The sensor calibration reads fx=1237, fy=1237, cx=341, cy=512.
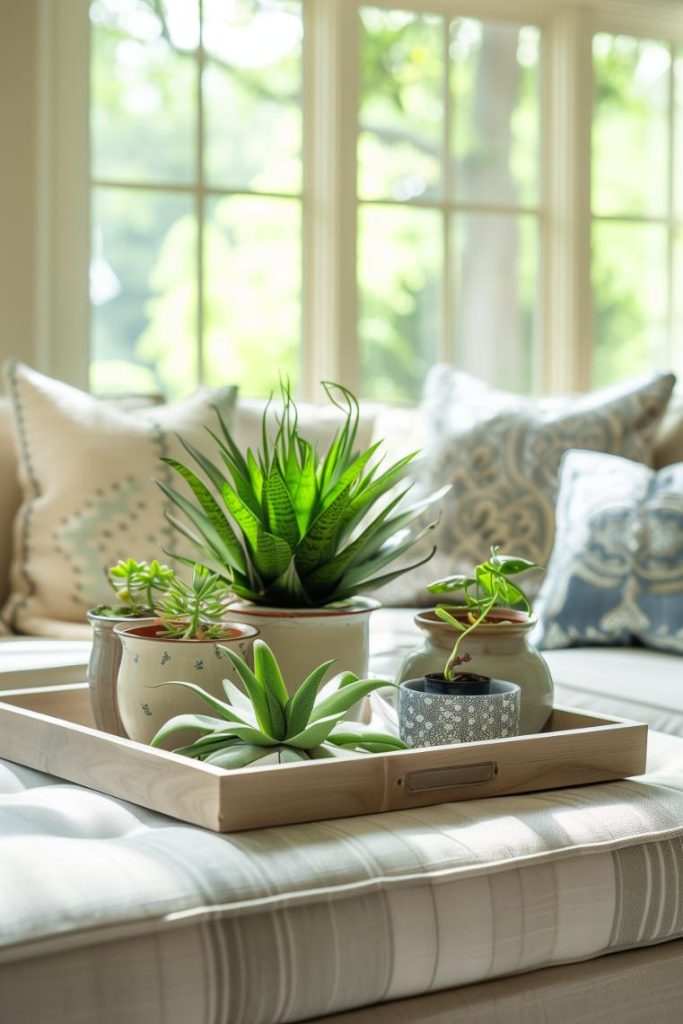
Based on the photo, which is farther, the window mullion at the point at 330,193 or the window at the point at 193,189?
the window mullion at the point at 330,193

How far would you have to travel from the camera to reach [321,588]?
1.23 meters

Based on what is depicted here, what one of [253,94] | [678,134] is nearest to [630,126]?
[678,134]

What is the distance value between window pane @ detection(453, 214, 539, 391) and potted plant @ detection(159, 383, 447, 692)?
2213 millimetres

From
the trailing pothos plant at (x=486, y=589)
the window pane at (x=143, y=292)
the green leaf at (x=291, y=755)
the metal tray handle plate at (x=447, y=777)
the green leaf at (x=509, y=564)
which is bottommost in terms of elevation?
the metal tray handle plate at (x=447, y=777)

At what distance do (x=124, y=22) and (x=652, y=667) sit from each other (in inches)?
81.3

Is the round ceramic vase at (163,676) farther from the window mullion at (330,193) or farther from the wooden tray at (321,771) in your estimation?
the window mullion at (330,193)

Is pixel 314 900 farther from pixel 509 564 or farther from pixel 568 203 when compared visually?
pixel 568 203

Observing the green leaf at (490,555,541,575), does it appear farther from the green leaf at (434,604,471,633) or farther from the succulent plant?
the succulent plant

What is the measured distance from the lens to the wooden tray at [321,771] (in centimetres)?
91

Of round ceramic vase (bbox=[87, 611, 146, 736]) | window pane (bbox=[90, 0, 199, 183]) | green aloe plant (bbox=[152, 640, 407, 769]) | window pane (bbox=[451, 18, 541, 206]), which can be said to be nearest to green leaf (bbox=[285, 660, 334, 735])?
green aloe plant (bbox=[152, 640, 407, 769])

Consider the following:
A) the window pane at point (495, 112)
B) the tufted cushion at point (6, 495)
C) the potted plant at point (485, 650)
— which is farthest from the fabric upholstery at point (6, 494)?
the window pane at point (495, 112)

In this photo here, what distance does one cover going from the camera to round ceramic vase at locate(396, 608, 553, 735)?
111 centimetres

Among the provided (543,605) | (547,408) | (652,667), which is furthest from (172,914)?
(547,408)

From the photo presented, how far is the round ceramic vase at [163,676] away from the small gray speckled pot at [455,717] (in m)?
0.17
